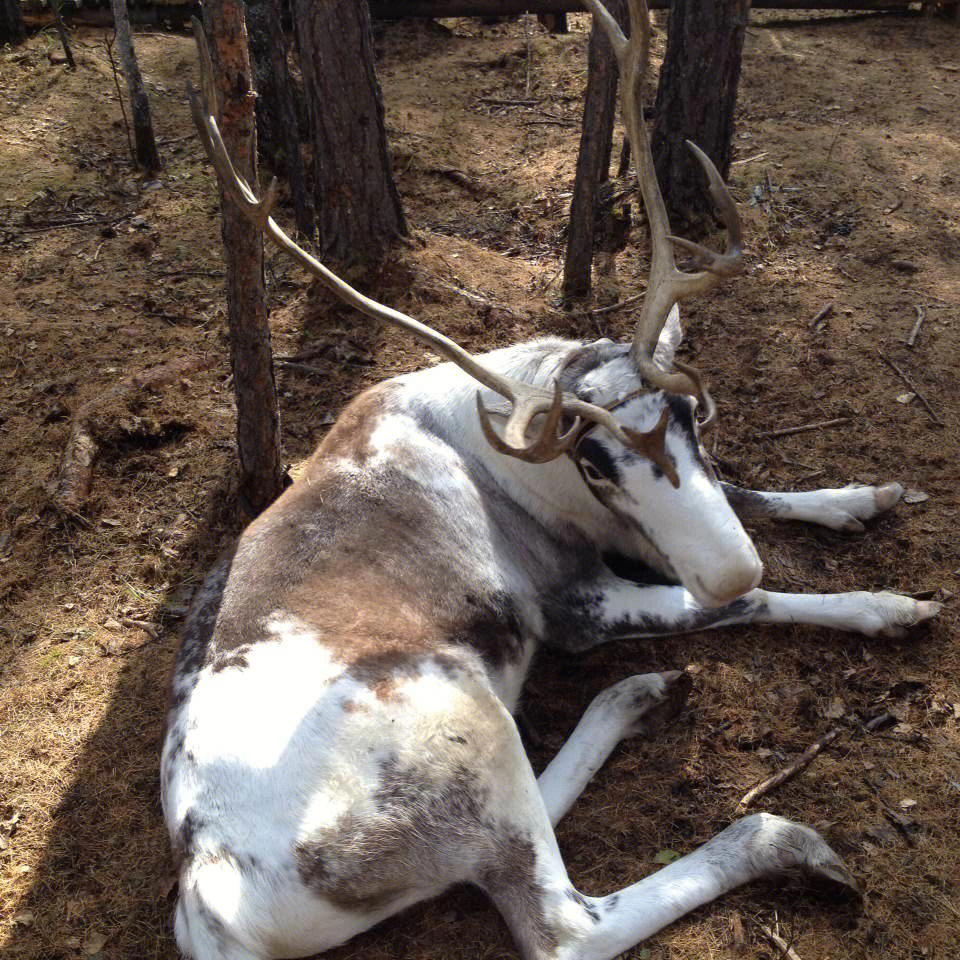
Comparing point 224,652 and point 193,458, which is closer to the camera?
point 224,652

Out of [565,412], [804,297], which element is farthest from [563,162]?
[565,412]

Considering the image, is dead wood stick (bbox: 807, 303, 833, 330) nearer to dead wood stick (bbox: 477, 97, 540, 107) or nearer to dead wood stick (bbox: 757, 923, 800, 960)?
dead wood stick (bbox: 757, 923, 800, 960)

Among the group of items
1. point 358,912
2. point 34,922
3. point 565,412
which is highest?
point 565,412

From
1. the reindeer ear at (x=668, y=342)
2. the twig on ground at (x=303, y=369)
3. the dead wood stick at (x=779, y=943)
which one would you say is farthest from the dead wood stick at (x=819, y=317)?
the dead wood stick at (x=779, y=943)

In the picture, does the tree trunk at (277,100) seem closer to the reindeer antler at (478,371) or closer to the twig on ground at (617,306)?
the twig on ground at (617,306)

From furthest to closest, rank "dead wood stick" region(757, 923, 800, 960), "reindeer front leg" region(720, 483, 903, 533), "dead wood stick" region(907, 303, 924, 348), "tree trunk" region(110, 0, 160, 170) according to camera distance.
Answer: "tree trunk" region(110, 0, 160, 170) < "dead wood stick" region(907, 303, 924, 348) < "reindeer front leg" region(720, 483, 903, 533) < "dead wood stick" region(757, 923, 800, 960)

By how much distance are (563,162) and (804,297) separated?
107 inches

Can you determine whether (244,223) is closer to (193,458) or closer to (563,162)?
(193,458)

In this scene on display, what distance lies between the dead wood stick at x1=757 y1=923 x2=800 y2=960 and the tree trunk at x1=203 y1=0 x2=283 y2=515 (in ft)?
9.92

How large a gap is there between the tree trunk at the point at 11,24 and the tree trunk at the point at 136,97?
264 cm

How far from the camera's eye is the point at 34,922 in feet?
10.9

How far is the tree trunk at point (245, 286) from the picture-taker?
3959 mm

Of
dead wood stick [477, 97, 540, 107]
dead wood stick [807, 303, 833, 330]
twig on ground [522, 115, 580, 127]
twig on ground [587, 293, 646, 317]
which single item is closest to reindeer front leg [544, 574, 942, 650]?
dead wood stick [807, 303, 833, 330]

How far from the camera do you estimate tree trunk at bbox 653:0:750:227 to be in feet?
19.6
